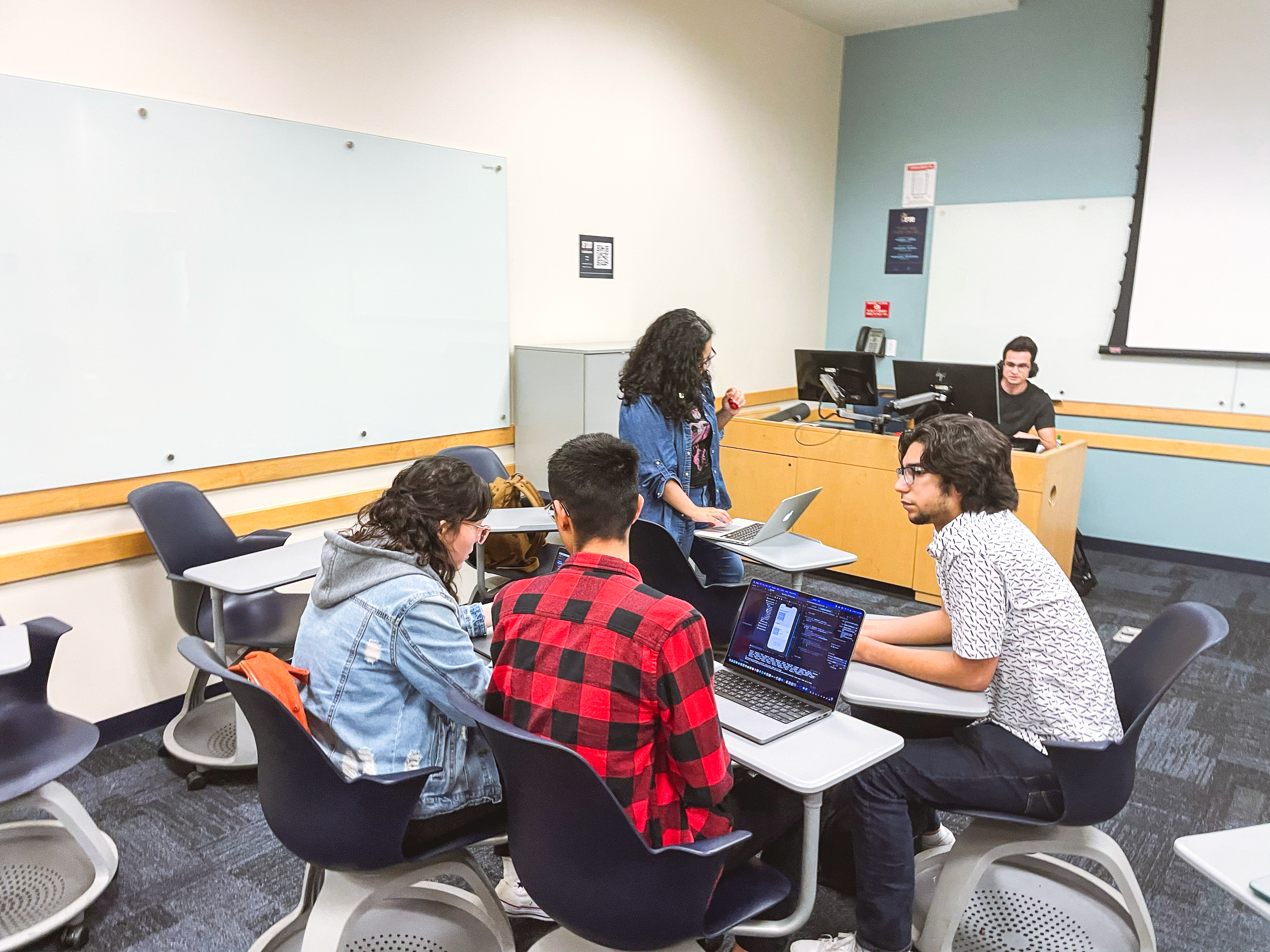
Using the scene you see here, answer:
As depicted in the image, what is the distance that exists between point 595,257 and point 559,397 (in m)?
0.95

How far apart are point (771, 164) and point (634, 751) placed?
5023mm

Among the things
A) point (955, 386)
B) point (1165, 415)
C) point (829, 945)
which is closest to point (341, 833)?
point (829, 945)

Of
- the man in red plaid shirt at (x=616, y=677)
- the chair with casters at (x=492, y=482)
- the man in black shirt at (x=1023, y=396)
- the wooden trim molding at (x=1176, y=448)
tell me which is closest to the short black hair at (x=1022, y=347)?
the man in black shirt at (x=1023, y=396)

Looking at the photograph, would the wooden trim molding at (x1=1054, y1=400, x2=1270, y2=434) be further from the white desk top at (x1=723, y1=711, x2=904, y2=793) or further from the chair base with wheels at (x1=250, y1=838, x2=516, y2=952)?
the chair base with wheels at (x1=250, y1=838, x2=516, y2=952)

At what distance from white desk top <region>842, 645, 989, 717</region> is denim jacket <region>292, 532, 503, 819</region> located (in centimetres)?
78

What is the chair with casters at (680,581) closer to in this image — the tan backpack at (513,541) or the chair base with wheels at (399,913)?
the tan backpack at (513,541)

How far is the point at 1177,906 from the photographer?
2.23m

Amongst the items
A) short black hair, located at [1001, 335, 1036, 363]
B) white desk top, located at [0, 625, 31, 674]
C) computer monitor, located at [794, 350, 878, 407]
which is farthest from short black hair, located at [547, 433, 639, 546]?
short black hair, located at [1001, 335, 1036, 363]

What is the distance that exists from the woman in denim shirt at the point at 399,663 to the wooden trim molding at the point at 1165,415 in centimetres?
466

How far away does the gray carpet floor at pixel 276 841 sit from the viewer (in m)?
2.11

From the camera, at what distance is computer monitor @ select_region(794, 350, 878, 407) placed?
14.6 feet

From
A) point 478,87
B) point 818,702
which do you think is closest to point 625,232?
point 478,87

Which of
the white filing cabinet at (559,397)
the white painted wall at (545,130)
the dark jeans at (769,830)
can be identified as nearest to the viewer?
the dark jeans at (769,830)

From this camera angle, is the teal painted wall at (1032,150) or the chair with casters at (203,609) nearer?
the chair with casters at (203,609)
